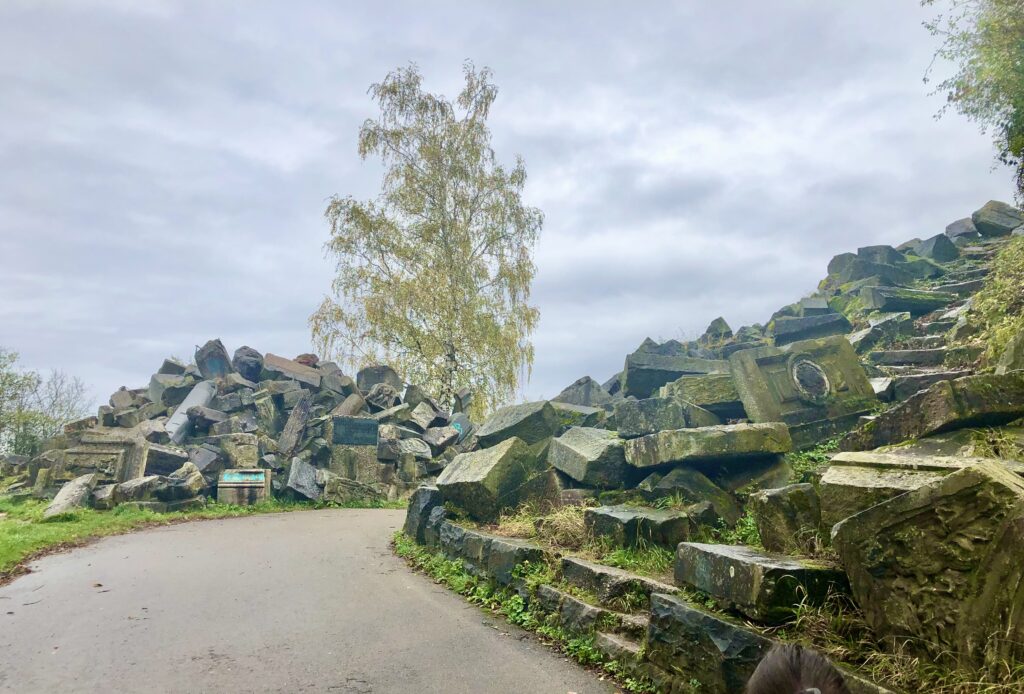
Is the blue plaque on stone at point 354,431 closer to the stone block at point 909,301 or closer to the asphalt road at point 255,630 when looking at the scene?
the asphalt road at point 255,630

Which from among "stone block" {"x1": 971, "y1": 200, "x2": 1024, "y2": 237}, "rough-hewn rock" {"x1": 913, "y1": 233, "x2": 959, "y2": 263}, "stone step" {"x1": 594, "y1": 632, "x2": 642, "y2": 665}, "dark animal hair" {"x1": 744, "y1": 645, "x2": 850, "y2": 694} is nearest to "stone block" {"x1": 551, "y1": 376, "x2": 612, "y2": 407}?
"stone step" {"x1": 594, "y1": 632, "x2": 642, "y2": 665}

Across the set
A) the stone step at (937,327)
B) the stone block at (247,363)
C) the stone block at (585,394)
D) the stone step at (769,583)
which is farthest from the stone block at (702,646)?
the stone block at (247,363)

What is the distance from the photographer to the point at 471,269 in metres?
24.0

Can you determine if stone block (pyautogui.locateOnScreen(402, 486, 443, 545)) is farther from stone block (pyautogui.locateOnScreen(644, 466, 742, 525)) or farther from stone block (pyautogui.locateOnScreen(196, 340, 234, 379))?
stone block (pyautogui.locateOnScreen(196, 340, 234, 379))

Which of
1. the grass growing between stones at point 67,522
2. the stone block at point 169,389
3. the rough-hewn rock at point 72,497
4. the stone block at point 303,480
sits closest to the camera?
the grass growing between stones at point 67,522

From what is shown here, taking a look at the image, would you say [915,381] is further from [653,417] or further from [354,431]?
[354,431]

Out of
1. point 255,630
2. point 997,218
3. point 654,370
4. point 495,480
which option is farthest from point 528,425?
point 997,218

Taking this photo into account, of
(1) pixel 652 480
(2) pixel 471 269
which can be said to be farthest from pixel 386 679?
(2) pixel 471 269

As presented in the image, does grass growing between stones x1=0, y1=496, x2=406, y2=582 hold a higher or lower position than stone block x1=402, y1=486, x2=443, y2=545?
lower

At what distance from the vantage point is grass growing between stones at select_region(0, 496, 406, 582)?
30.6ft

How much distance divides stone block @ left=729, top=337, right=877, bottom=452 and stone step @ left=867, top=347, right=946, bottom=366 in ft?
A: 12.3

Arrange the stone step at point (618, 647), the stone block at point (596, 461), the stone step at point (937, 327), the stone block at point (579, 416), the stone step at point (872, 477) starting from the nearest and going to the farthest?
the stone step at point (872, 477) < the stone step at point (618, 647) < the stone block at point (596, 461) < the stone block at point (579, 416) < the stone step at point (937, 327)

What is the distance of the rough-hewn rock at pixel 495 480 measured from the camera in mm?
7938

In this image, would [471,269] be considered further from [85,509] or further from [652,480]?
[652,480]
